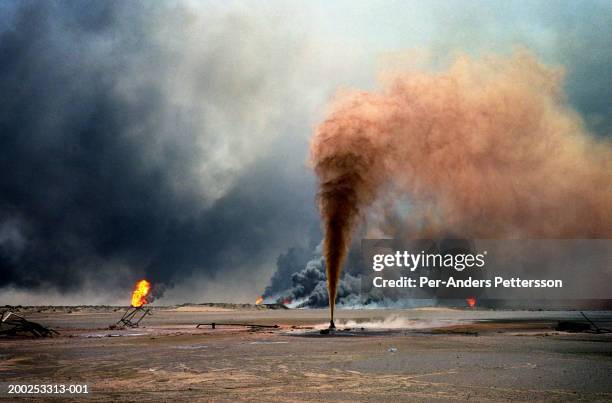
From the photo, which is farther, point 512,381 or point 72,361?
point 72,361

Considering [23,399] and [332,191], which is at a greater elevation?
[332,191]

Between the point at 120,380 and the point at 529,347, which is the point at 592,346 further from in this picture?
the point at 120,380

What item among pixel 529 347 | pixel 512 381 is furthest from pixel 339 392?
pixel 529 347

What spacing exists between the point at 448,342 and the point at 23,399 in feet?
99.3

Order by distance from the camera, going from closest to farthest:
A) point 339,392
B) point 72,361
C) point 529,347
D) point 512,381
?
point 339,392
point 512,381
point 72,361
point 529,347

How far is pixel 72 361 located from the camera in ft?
93.1

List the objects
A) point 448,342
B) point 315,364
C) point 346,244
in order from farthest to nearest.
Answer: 1. point 346,244
2. point 448,342
3. point 315,364

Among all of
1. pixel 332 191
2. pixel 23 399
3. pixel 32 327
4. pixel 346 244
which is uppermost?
pixel 332 191

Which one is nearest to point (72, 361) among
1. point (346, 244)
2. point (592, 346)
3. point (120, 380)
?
point (120, 380)

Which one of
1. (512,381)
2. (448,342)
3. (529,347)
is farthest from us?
(448,342)

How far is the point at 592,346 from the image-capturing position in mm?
36562

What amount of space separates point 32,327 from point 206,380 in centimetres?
3729

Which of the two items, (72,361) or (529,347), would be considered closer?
(72,361)

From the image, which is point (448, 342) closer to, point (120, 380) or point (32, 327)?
point (120, 380)
